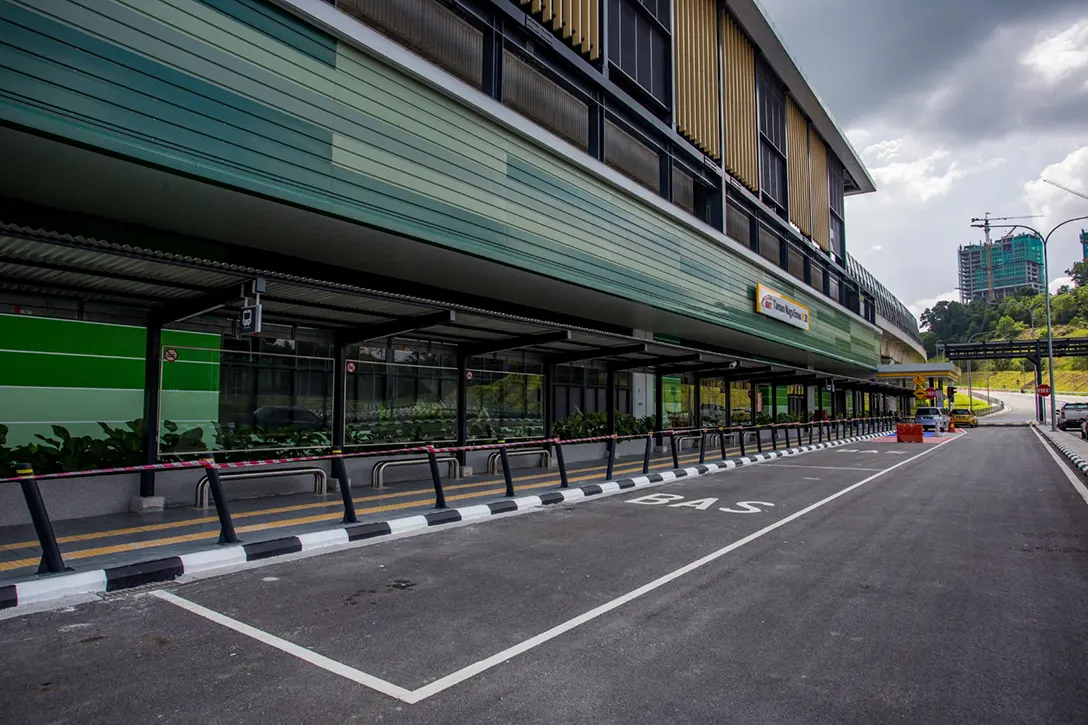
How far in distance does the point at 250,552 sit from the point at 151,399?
3447 millimetres

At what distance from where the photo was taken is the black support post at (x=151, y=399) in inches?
352

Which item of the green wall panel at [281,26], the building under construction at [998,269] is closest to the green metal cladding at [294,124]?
the green wall panel at [281,26]

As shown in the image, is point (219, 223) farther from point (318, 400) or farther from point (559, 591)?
point (559, 591)

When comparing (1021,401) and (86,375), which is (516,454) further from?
(1021,401)

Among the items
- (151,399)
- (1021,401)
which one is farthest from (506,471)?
(1021,401)

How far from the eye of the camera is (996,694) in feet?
11.9

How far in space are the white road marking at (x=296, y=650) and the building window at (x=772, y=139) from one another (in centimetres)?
2268

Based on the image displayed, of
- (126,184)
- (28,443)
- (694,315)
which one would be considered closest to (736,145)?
(694,315)

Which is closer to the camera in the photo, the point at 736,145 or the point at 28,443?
the point at 28,443

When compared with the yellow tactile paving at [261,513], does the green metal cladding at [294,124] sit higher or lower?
higher

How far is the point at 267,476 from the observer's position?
33.4 ft

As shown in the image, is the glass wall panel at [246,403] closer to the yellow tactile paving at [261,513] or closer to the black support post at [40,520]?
the yellow tactile paving at [261,513]

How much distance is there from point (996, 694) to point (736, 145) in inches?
802

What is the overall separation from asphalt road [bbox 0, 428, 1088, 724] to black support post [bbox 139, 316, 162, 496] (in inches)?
145
